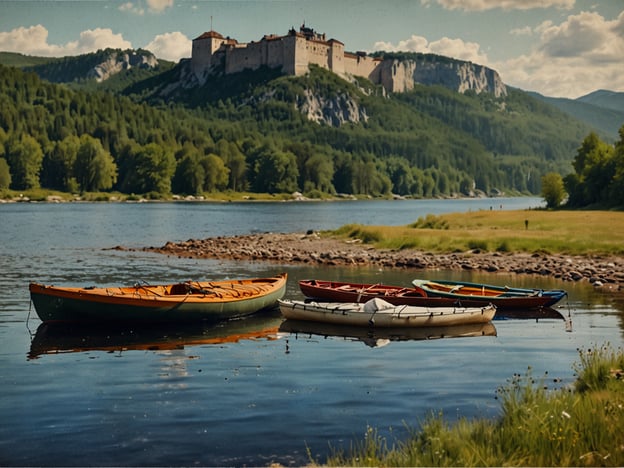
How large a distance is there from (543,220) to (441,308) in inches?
1942

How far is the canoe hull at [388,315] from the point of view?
97.1 feet

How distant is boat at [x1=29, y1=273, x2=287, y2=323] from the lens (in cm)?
2798

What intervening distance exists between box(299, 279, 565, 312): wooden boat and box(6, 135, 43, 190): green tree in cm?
15568

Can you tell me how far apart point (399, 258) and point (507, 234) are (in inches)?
564

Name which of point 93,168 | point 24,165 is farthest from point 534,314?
point 24,165

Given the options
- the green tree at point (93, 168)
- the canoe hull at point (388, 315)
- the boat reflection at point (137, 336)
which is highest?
the green tree at point (93, 168)

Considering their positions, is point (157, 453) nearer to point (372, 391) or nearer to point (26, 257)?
point (372, 391)

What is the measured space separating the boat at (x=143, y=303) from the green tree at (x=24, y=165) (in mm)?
156718

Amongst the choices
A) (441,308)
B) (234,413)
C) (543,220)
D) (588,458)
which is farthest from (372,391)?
(543,220)

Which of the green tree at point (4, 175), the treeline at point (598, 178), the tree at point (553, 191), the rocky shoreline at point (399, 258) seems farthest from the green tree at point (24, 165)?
the rocky shoreline at point (399, 258)

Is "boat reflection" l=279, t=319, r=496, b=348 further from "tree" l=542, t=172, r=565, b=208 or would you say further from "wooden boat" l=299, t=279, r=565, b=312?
"tree" l=542, t=172, r=565, b=208

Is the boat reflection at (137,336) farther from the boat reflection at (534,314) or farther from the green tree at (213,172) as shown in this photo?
the green tree at (213,172)

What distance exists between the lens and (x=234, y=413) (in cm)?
1811

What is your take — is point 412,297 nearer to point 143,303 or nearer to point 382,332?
point 382,332
